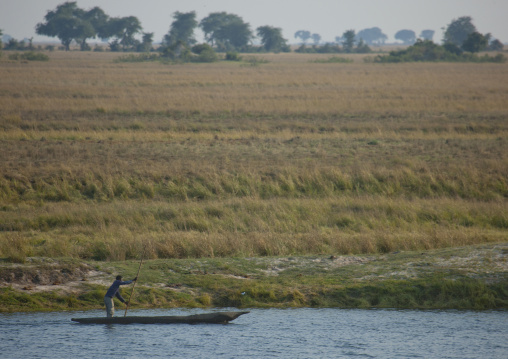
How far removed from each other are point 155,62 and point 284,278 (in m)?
85.8

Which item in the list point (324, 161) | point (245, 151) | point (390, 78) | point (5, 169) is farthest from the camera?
point (390, 78)

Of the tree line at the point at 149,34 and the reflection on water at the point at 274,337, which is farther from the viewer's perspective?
the tree line at the point at 149,34

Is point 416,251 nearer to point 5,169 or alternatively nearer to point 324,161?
point 324,161

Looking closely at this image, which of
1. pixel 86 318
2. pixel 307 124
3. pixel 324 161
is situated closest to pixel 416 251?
pixel 86 318

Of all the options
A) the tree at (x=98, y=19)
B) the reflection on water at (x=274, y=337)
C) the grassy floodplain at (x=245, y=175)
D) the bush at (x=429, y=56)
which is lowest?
the reflection on water at (x=274, y=337)

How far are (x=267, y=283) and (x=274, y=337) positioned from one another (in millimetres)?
2676

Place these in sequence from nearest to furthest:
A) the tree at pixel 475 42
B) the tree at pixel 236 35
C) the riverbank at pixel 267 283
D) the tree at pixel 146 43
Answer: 1. the riverbank at pixel 267 283
2. the tree at pixel 475 42
3. the tree at pixel 146 43
4. the tree at pixel 236 35

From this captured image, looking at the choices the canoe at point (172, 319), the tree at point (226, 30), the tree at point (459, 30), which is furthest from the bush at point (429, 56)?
the canoe at point (172, 319)

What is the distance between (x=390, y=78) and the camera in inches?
2569

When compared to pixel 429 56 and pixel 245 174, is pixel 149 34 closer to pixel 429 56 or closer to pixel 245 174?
pixel 429 56

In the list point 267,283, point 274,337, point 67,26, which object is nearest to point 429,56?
point 67,26

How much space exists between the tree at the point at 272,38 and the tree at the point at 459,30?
175ft

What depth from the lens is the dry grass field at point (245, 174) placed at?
17.4 metres

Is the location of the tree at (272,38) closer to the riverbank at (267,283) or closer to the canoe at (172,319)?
the riverbank at (267,283)
